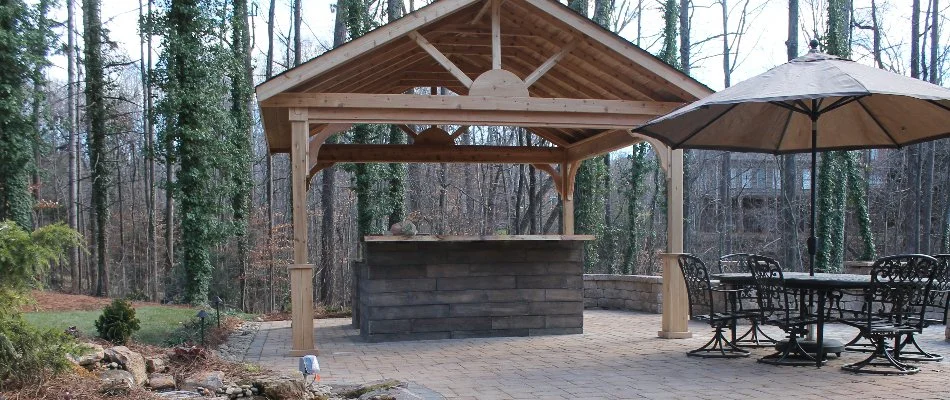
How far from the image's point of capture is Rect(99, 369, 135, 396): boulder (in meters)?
5.27

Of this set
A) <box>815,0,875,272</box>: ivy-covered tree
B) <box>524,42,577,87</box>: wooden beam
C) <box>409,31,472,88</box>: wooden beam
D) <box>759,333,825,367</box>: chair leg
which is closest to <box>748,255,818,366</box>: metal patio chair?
<box>759,333,825,367</box>: chair leg

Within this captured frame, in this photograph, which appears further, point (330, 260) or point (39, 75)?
point (330, 260)

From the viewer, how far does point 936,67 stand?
20406mm

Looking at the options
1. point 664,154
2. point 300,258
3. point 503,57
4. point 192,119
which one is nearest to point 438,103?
point 300,258

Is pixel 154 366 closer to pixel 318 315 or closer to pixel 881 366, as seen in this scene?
pixel 881 366

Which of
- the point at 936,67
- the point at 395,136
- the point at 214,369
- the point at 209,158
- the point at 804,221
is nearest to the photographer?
the point at 214,369

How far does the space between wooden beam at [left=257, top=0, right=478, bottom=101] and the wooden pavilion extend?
0.03 feet

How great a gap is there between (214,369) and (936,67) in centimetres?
2039

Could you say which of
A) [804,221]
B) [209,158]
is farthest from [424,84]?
[804,221]

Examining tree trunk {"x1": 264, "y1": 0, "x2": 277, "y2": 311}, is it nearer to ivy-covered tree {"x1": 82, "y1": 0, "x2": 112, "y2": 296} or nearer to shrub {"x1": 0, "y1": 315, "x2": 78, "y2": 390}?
ivy-covered tree {"x1": 82, "y1": 0, "x2": 112, "y2": 296}

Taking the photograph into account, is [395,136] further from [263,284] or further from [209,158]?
[263,284]

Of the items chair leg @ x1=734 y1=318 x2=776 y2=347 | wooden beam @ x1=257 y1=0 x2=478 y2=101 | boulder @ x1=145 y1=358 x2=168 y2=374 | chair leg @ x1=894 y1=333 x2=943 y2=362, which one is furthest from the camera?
wooden beam @ x1=257 y1=0 x2=478 y2=101

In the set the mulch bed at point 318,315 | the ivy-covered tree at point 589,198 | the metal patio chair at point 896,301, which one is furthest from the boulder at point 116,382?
the ivy-covered tree at point 589,198

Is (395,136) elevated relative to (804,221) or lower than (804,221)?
elevated
